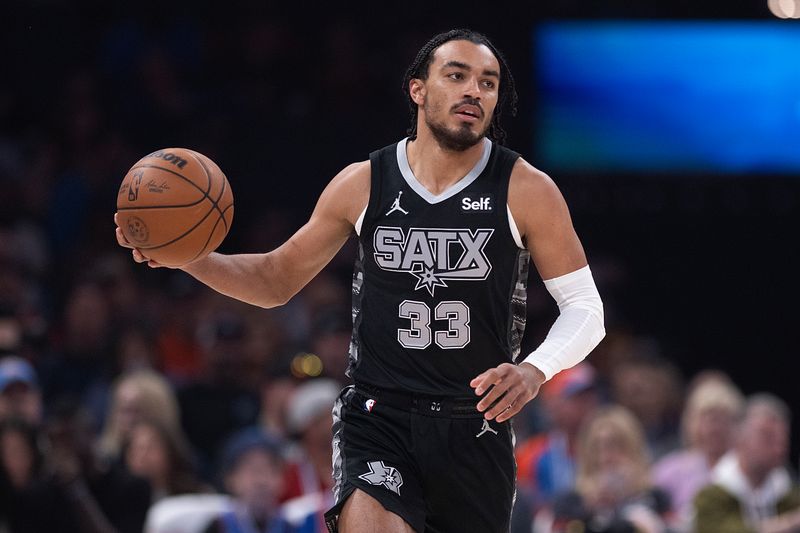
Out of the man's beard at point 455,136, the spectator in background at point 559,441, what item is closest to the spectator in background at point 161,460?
the spectator in background at point 559,441

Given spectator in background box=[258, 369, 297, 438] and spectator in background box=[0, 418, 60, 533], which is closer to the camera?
spectator in background box=[0, 418, 60, 533]

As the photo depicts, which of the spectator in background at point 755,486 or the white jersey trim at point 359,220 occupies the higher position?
the white jersey trim at point 359,220

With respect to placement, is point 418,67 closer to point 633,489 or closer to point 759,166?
point 633,489

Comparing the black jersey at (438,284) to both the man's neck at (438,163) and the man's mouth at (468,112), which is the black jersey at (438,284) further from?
the man's mouth at (468,112)

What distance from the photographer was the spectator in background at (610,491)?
24.8ft

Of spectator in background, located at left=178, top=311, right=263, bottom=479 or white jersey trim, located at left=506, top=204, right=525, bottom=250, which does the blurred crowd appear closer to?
spectator in background, located at left=178, top=311, right=263, bottom=479

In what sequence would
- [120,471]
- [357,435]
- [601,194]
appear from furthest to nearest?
[601,194], [120,471], [357,435]

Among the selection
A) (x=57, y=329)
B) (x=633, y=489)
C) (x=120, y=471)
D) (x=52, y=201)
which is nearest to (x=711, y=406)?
(x=633, y=489)

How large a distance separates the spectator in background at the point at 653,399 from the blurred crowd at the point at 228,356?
0.07ft

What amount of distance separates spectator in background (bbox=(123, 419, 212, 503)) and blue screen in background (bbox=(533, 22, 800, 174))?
15.6 ft

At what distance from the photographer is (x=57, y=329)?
10266 millimetres

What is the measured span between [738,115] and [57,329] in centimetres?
572

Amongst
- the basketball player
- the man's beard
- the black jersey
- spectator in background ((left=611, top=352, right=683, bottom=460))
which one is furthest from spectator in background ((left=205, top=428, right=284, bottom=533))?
spectator in background ((left=611, top=352, right=683, bottom=460))

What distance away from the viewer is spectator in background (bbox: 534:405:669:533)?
7574 millimetres
